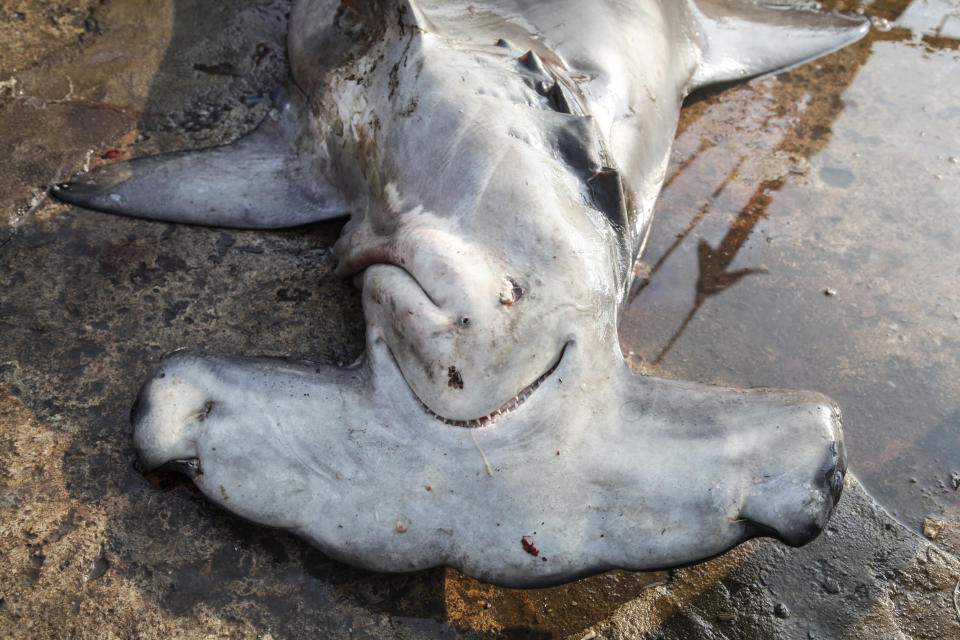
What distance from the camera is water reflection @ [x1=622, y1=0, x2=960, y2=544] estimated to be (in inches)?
129

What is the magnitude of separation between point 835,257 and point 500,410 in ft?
7.76

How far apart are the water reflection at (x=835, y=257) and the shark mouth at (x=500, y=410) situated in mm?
1069

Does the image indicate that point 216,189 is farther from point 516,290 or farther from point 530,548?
point 530,548

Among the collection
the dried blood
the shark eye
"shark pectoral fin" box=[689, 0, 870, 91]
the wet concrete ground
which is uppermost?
the shark eye

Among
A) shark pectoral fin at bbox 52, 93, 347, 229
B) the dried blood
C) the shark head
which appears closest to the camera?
the dried blood

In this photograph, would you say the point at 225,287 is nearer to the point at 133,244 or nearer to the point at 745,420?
the point at 133,244

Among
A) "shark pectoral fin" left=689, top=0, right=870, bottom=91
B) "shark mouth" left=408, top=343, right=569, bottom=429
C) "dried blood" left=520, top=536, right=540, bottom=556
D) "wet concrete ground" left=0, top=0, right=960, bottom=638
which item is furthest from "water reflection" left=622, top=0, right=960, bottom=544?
"dried blood" left=520, top=536, right=540, bottom=556

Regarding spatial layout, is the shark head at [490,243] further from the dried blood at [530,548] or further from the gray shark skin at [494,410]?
the dried blood at [530,548]

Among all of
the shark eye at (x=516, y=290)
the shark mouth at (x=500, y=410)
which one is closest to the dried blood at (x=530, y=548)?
the shark mouth at (x=500, y=410)

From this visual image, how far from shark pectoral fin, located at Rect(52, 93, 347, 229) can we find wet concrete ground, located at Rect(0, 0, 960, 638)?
0.29 ft

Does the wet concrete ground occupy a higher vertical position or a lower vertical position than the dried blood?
lower

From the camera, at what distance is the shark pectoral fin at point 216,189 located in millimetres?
3582

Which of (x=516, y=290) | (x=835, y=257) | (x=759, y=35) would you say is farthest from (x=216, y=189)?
(x=759, y=35)

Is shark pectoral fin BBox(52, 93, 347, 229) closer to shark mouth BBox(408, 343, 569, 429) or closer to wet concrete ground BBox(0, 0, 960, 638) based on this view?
wet concrete ground BBox(0, 0, 960, 638)
